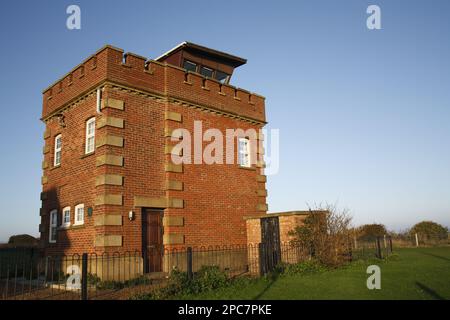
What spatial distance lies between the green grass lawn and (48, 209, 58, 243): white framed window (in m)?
9.51

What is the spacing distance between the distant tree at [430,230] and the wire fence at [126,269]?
23.8 m

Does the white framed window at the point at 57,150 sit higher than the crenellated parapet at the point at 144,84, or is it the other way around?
the crenellated parapet at the point at 144,84

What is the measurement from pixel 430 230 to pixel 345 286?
1200 inches

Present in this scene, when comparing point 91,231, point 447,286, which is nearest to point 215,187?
point 91,231

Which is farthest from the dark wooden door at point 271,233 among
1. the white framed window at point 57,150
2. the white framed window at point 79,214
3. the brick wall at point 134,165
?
the white framed window at point 57,150

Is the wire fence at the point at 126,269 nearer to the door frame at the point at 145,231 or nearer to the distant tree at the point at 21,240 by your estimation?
the door frame at the point at 145,231

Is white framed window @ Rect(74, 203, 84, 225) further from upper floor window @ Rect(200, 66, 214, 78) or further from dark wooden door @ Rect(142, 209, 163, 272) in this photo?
upper floor window @ Rect(200, 66, 214, 78)

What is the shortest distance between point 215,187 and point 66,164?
673cm

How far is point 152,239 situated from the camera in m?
14.9

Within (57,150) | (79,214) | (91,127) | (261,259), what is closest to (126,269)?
(79,214)

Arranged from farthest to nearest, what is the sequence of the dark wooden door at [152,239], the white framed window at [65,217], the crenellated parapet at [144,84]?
the white framed window at [65,217], the crenellated parapet at [144,84], the dark wooden door at [152,239]

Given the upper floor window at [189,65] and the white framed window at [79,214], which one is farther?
the upper floor window at [189,65]

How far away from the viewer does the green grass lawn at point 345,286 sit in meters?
9.68

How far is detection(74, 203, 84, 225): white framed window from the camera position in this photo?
15.0 meters
